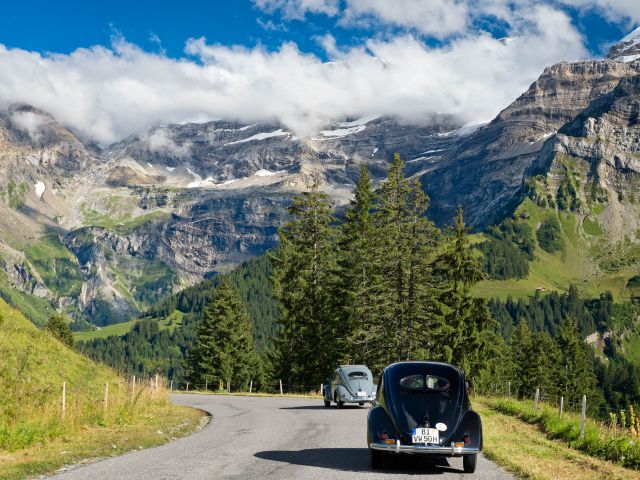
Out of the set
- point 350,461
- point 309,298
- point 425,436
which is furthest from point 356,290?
point 425,436

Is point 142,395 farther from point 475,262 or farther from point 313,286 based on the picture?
point 475,262

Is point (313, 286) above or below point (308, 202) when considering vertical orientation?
below

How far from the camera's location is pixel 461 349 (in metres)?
52.2

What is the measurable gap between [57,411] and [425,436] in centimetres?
1092

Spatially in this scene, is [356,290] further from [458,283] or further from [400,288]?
[458,283]

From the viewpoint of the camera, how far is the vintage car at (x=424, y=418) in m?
13.1

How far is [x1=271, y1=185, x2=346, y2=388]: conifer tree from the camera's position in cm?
5191

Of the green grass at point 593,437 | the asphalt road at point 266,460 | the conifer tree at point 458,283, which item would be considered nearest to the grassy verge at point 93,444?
the asphalt road at point 266,460

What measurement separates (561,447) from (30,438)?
13553 millimetres

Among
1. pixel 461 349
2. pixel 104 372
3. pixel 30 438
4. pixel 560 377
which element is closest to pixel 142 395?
pixel 104 372

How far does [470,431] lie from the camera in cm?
1346

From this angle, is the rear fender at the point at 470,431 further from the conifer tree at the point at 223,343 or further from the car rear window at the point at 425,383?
the conifer tree at the point at 223,343

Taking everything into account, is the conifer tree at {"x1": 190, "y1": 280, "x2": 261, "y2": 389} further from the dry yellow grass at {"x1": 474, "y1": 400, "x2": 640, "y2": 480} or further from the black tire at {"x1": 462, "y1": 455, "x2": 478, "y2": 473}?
the black tire at {"x1": 462, "y1": 455, "x2": 478, "y2": 473}

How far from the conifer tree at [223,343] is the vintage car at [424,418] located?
6141cm
